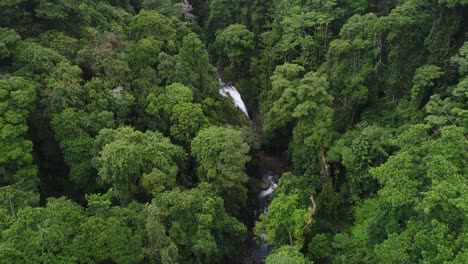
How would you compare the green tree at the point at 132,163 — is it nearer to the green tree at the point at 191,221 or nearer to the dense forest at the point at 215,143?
→ the dense forest at the point at 215,143

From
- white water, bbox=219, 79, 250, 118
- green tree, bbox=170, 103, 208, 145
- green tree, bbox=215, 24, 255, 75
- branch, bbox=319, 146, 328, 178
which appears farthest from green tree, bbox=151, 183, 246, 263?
green tree, bbox=215, 24, 255, 75

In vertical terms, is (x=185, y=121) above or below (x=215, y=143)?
below

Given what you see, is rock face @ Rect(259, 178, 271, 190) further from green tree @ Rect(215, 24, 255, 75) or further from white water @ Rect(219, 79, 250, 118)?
green tree @ Rect(215, 24, 255, 75)

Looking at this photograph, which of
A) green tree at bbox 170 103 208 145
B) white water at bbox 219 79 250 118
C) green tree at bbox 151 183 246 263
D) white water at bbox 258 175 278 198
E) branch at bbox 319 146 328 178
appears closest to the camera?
green tree at bbox 151 183 246 263

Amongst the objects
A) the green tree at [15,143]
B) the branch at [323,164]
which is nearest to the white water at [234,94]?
the branch at [323,164]

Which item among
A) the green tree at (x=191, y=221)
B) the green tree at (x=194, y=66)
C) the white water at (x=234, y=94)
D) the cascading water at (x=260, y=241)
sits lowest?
the cascading water at (x=260, y=241)

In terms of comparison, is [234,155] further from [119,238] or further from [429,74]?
[429,74]

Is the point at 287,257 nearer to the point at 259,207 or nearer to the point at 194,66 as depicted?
the point at 259,207

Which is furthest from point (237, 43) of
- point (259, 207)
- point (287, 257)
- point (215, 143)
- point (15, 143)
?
point (287, 257)
